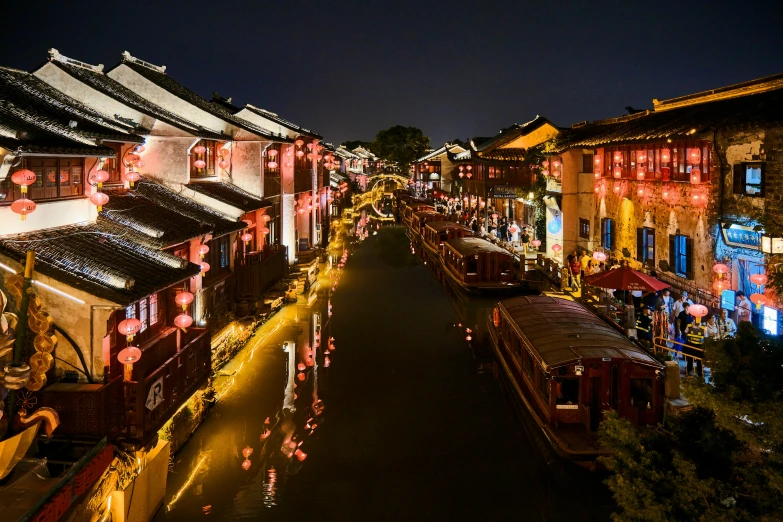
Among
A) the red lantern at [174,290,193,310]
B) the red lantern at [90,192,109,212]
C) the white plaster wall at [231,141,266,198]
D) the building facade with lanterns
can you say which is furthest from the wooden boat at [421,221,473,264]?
the red lantern at [90,192,109,212]

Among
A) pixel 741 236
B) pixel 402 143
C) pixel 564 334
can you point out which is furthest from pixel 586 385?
pixel 402 143

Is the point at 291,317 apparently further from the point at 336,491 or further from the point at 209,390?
the point at 336,491

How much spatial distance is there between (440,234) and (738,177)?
87.1ft

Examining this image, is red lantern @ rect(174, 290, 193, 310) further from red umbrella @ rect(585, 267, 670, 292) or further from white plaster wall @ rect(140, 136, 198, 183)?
red umbrella @ rect(585, 267, 670, 292)

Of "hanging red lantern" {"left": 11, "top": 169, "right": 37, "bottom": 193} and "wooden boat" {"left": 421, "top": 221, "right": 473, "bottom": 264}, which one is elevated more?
"hanging red lantern" {"left": 11, "top": 169, "right": 37, "bottom": 193}

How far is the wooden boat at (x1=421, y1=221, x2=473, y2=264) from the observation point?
4491cm

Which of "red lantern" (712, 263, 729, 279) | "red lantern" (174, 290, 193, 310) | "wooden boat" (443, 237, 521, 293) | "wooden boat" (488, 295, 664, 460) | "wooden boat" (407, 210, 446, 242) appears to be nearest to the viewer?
"wooden boat" (488, 295, 664, 460)

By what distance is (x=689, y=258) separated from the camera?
23484 mm

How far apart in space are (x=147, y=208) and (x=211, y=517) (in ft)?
32.3

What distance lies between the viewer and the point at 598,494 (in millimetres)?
13414

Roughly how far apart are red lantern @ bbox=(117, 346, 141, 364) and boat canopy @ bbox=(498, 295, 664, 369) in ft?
29.3

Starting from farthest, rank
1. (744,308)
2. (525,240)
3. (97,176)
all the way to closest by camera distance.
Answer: (525,240)
(744,308)
(97,176)

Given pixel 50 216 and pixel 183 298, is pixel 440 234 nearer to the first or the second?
pixel 183 298

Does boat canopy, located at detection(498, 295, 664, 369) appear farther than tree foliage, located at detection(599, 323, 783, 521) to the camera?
Yes
